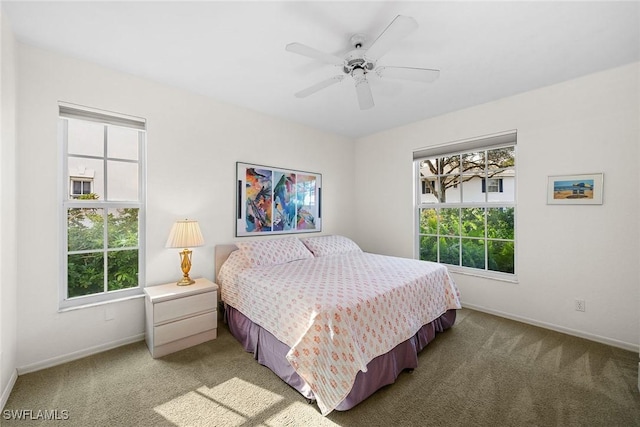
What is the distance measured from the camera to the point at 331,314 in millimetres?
1659

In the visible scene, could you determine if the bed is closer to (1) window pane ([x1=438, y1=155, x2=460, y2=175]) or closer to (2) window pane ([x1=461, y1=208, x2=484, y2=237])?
(2) window pane ([x1=461, y1=208, x2=484, y2=237])

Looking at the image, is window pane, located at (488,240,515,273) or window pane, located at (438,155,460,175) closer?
window pane, located at (488,240,515,273)

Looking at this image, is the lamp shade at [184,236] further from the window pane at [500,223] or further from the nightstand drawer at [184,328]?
the window pane at [500,223]

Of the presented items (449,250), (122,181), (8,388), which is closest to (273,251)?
(122,181)

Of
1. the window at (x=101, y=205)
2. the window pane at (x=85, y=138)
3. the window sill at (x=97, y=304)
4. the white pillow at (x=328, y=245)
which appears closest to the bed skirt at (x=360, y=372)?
the window sill at (x=97, y=304)

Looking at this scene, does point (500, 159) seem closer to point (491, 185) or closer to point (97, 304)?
point (491, 185)

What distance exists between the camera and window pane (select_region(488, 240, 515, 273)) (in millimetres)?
3119

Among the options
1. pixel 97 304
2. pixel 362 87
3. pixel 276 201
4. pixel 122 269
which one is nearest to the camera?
pixel 362 87

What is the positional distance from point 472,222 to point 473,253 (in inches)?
15.5

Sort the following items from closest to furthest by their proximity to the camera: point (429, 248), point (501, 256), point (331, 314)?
1. point (331, 314)
2. point (501, 256)
3. point (429, 248)

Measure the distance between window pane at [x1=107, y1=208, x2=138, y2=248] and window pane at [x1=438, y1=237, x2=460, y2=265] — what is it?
3629mm

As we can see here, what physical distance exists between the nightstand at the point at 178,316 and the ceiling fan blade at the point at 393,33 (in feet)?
7.75

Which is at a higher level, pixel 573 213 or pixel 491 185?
pixel 491 185

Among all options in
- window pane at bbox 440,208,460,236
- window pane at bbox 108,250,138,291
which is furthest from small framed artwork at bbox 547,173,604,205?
window pane at bbox 108,250,138,291
